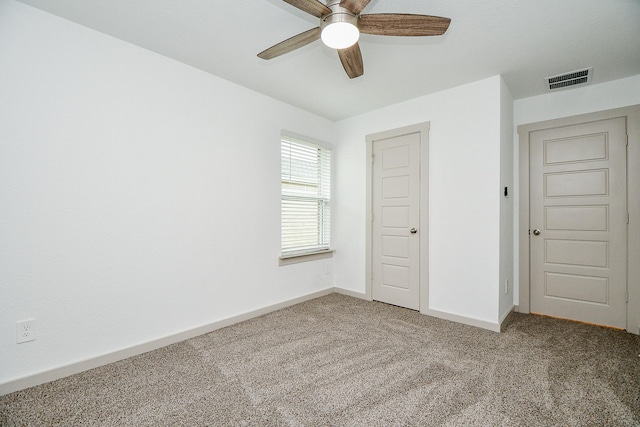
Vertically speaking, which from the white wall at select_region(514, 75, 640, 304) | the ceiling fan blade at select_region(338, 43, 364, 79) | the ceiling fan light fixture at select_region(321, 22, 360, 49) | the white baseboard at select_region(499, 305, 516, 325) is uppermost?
the white wall at select_region(514, 75, 640, 304)

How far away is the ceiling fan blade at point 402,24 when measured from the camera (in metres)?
1.62

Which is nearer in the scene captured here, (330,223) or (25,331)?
(25,331)

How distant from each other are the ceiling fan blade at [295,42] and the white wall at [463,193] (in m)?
2.01

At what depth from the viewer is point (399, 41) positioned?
2.26 meters

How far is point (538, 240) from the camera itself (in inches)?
131

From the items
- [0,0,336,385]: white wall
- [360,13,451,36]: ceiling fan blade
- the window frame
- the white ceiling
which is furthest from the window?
[360,13,451,36]: ceiling fan blade

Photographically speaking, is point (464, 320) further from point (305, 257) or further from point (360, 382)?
point (305, 257)

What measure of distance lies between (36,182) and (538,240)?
479 cm

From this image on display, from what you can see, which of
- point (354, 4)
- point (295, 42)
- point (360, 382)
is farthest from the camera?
point (360, 382)

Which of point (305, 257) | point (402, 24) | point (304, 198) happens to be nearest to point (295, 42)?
point (402, 24)

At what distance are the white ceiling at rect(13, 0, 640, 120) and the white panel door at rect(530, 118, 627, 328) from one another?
642mm

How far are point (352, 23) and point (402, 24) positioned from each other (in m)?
0.31

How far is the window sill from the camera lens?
3527 millimetres

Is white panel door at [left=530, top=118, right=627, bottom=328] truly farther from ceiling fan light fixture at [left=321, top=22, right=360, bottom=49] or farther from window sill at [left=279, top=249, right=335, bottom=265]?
ceiling fan light fixture at [left=321, top=22, right=360, bottom=49]
